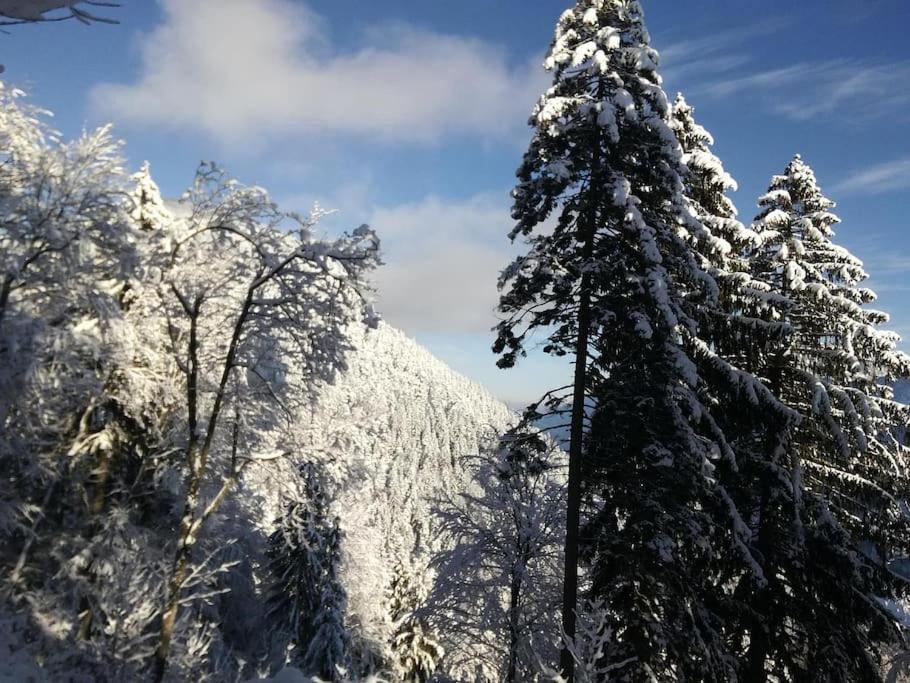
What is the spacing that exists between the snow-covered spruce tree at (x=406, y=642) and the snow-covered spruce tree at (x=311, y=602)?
32.6ft

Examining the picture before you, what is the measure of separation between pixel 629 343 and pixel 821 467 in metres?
5.71

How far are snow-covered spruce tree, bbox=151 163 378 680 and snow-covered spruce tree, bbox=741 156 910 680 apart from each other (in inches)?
374

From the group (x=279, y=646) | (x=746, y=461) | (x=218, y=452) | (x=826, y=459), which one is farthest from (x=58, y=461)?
(x=826, y=459)

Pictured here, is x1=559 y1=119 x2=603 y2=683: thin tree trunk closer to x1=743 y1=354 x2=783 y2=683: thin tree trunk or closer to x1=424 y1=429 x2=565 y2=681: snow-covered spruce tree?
x1=424 y1=429 x2=565 y2=681: snow-covered spruce tree

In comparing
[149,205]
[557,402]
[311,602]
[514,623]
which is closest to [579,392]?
[557,402]

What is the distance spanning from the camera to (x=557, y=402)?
38.5ft

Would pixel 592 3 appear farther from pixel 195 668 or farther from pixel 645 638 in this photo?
pixel 195 668

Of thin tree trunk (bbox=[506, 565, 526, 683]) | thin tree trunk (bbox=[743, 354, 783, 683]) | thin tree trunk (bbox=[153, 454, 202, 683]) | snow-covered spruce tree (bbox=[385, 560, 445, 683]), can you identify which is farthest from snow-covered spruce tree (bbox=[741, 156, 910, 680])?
snow-covered spruce tree (bbox=[385, 560, 445, 683])

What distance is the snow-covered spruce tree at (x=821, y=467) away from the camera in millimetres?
11688

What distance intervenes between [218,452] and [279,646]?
1206cm

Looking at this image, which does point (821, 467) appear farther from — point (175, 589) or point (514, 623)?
point (175, 589)

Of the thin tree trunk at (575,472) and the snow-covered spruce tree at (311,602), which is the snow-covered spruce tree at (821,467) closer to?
the thin tree trunk at (575,472)

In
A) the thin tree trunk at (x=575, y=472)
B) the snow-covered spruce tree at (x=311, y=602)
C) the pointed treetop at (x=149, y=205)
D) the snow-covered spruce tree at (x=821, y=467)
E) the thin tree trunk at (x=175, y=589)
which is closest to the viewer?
the thin tree trunk at (x=175, y=589)

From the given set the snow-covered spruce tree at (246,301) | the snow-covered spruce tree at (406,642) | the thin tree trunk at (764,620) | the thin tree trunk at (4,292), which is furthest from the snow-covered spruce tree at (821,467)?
the snow-covered spruce tree at (406,642)
